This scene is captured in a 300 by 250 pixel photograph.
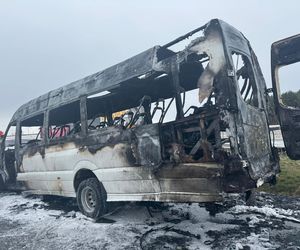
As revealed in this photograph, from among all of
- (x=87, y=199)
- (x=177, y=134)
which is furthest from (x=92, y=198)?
(x=177, y=134)

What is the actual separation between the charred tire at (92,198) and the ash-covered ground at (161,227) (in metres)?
0.18

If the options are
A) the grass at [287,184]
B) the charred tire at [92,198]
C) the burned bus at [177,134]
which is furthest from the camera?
the grass at [287,184]

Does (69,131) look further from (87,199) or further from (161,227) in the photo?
(161,227)

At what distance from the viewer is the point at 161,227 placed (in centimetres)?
495

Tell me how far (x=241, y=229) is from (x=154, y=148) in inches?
71.6

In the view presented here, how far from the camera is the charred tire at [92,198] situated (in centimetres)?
547

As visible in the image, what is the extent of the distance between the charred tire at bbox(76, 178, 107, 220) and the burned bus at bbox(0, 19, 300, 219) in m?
0.02

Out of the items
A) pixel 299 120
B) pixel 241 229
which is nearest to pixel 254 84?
pixel 299 120

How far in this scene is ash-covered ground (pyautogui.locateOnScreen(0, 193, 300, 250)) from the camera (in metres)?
4.27

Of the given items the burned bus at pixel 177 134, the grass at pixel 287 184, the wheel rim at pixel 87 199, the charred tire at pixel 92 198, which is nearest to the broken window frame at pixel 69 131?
the burned bus at pixel 177 134

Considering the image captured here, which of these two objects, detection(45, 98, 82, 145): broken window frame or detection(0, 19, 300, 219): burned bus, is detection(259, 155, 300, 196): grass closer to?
detection(0, 19, 300, 219): burned bus

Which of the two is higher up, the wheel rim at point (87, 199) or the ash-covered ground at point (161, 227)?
the wheel rim at point (87, 199)

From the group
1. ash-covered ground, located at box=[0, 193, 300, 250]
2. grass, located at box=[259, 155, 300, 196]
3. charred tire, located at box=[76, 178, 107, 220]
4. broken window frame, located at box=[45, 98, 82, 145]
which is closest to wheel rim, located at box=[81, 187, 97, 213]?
charred tire, located at box=[76, 178, 107, 220]

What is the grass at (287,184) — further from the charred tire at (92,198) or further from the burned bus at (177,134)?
the charred tire at (92,198)
